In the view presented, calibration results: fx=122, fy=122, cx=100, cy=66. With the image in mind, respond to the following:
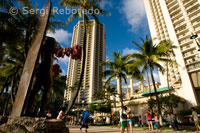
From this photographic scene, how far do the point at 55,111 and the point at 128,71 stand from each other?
24.4m

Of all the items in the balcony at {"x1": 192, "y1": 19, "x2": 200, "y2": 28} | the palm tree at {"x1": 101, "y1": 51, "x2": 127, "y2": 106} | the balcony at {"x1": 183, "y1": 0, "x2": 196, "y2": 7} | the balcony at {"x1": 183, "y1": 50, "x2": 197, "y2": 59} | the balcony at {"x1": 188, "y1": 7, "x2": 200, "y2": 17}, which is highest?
the balcony at {"x1": 183, "y1": 0, "x2": 196, "y2": 7}

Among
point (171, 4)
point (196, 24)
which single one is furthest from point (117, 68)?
point (171, 4)

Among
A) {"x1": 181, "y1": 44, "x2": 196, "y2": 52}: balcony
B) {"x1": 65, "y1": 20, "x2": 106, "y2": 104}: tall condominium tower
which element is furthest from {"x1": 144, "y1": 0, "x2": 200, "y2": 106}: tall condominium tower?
{"x1": 65, "y1": 20, "x2": 106, "y2": 104}: tall condominium tower

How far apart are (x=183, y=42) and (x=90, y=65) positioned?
6624cm

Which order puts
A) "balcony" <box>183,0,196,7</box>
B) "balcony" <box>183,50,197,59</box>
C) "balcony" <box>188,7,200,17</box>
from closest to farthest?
"balcony" <box>183,50,197,59</box> → "balcony" <box>188,7,200,17</box> → "balcony" <box>183,0,196,7</box>

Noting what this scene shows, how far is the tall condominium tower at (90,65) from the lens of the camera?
3406 inches

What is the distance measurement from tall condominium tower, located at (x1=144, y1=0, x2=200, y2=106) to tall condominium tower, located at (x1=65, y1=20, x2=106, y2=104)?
54.1 meters

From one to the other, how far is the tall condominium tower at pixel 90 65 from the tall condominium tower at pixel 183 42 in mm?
54136

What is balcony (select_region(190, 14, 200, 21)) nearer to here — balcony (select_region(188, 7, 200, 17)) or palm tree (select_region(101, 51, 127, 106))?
balcony (select_region(188, 7, 200, 17))

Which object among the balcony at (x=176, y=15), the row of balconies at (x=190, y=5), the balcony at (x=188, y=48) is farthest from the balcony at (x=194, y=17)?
the balcony at (x=188, y=48)

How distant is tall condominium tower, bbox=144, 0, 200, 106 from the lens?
93.9ft

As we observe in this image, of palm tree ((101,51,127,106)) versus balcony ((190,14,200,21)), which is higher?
balcony ((190,14,200,21))

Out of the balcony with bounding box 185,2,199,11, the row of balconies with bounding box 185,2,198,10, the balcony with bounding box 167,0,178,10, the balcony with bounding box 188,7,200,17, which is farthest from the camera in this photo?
the balcony with bounding box 167,0,178,10

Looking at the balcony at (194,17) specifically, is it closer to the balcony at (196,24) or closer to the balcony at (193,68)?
the balcony at (196,24)
